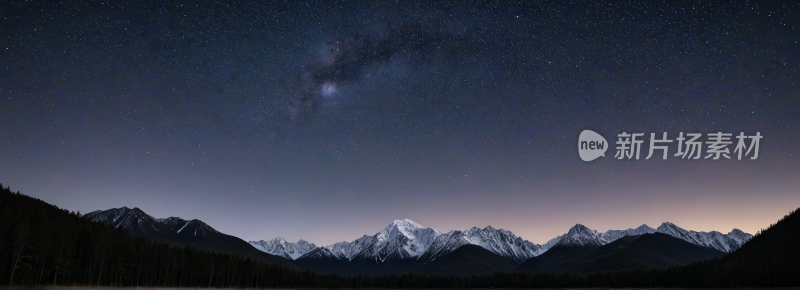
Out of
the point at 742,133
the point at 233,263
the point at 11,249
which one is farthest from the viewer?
the point at 233,263

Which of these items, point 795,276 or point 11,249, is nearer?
point 11,249

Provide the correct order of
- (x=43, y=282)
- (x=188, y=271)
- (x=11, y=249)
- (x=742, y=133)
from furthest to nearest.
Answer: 1. (x=188, y=271)
2. (x=43, y=282)
3. (x=11, y=249)
4. (x=742, y=133)

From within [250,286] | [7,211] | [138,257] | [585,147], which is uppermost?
[585,147]

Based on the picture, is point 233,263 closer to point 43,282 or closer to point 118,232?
point 118,232

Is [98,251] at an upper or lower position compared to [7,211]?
lower

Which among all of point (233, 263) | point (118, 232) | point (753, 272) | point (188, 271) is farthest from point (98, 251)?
point (753, 272)

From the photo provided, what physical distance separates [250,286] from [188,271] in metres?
31.6

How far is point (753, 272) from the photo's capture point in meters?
174

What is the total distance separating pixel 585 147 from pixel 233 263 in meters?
158

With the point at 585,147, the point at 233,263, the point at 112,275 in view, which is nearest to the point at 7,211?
the point at 112,275

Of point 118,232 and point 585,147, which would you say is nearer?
point 585,147

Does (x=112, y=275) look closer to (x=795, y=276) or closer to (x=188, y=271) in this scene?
(x=188, y=271)

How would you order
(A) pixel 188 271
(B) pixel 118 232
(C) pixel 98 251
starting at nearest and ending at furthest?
(C) pixel 98 251 < (B) pixel 118 232 < (A) pixel 188 271

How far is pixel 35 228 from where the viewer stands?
380 ft
